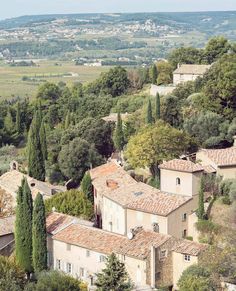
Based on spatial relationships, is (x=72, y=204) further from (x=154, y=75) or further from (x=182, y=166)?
(x=154, y=75)

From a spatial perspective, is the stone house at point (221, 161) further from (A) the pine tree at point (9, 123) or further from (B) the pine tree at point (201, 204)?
(A) the pine tree at point (9, 123)

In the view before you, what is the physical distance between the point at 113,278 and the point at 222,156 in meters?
13.9

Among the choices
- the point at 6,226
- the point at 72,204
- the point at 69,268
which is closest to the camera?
the point at 69,268

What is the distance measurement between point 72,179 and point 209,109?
11.6 m

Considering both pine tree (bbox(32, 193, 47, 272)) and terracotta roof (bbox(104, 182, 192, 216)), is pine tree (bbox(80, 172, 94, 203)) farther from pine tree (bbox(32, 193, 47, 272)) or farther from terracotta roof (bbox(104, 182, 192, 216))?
pine tree (bbox(32, 193, 47, 272))

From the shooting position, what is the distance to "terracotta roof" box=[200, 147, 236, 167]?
1693 inches

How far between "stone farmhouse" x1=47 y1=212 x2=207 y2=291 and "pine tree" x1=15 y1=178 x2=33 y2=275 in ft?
4.53

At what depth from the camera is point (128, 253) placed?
117 feet

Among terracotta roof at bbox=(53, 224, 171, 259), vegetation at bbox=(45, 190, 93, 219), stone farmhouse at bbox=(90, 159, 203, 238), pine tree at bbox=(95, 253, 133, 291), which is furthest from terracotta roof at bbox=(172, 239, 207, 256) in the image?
vegetation at bbox=(45, 190, 93, 219)

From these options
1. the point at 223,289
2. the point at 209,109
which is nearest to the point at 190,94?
the point at 209,109

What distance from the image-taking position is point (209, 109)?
174 ft

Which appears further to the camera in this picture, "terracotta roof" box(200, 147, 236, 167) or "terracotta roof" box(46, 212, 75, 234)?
"terracotta roof" box(200, 147, 236, 167)

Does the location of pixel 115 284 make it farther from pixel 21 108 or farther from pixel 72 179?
pixel 21 108

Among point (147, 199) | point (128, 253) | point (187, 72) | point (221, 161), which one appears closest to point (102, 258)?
point (128, 253)
